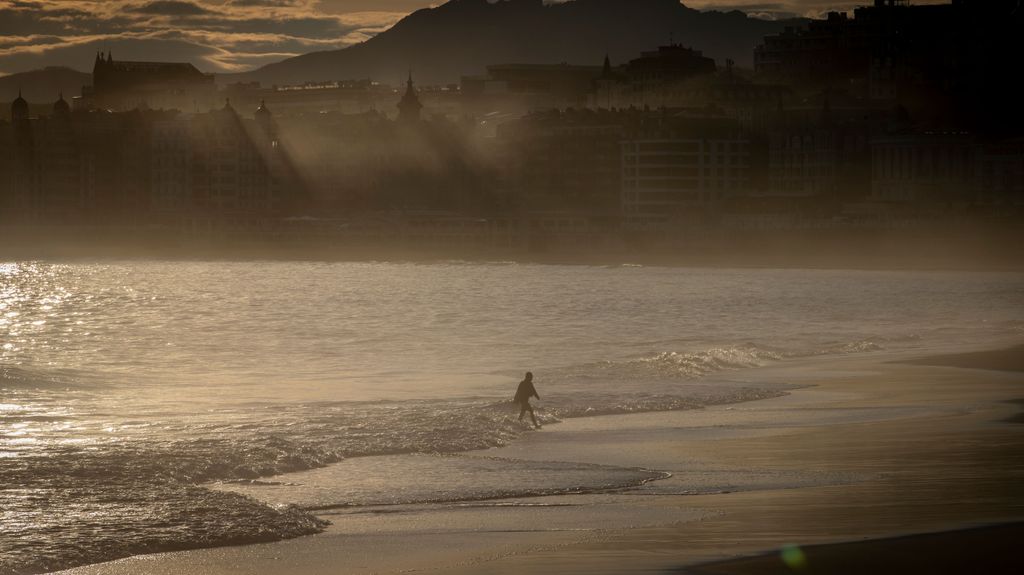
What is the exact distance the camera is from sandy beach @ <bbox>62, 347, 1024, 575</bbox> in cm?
1814

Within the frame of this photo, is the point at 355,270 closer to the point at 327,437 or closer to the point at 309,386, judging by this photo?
the point at 309,386

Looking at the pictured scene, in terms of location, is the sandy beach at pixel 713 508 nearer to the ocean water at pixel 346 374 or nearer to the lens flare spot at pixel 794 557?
the lens flare spot at pixel 794 557

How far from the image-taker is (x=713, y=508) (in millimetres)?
21016

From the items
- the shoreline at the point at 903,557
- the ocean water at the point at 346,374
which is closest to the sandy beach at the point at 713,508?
the shoreline at the point at 903,557

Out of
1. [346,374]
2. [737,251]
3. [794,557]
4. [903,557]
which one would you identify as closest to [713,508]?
[794,557]

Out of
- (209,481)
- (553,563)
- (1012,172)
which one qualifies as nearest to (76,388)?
(209,481)

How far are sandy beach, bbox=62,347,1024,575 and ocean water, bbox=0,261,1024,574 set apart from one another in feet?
2.64

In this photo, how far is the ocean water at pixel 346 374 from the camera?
2194 cm

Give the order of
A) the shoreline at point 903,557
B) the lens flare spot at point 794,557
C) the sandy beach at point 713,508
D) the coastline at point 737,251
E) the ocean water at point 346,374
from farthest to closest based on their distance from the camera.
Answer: the coastline at point 737,251 < the ocean water at point 346,374 < the sandy beach at point 713,508 < the lens flare spot at point 794,557 < the shoreline at point 903,557

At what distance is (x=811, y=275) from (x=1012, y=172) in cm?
5624

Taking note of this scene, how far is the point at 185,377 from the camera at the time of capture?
151ft

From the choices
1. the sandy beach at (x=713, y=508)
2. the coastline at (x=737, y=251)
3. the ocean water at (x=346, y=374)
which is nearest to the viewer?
the sandy beach at (x=713, y=508)

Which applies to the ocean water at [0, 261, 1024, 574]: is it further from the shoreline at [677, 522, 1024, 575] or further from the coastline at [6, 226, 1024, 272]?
the coastline at [6, 226, 1024, 272]

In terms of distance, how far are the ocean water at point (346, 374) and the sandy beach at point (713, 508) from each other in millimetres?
804
